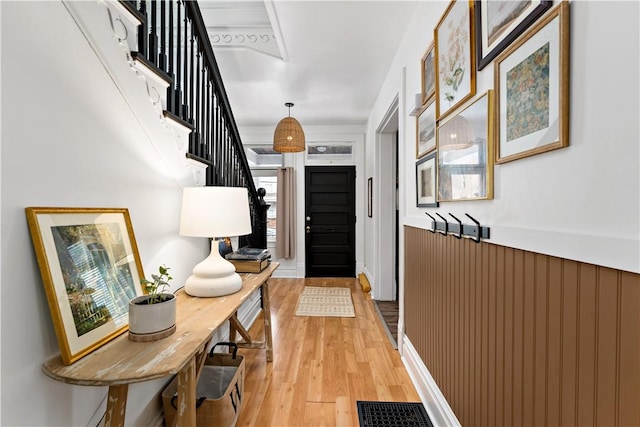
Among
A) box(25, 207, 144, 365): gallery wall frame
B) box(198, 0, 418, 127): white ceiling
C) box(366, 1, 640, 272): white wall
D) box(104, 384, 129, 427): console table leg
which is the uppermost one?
box(198, 0, 418, 127): white ceiling

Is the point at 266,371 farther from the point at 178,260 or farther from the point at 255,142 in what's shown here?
the point at 255,142

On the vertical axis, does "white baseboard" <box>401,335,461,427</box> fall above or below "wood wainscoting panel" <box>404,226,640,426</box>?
below

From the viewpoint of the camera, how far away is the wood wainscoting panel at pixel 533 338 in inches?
26.5

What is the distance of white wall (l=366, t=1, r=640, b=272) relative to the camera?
0.64 m

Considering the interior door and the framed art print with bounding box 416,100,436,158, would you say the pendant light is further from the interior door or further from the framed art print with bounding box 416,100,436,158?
the framed art print with bounding box 416,100,436,158

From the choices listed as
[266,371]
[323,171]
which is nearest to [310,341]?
[266,371]

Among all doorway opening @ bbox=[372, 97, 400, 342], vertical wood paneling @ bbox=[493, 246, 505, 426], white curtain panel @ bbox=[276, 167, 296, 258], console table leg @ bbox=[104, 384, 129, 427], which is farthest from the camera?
white curtain panel @ bbox=[276, 167, 296, 258]

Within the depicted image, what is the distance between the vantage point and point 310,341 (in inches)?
105

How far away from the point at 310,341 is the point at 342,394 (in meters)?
0.78

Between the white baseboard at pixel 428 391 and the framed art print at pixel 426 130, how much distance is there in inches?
53.6

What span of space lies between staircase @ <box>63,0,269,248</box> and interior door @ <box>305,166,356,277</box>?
266 cm

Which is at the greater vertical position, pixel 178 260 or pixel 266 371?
pixel 178 260

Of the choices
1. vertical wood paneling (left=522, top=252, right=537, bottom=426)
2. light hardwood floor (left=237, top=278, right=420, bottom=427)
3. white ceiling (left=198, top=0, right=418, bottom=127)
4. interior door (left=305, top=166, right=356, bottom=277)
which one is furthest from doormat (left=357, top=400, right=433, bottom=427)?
interior door (left=305, top=166, right=356, bottom=277)

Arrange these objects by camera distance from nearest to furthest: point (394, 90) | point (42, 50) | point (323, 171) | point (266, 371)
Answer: point (42, 50) < point (266, 371) < point (394, 90) < point (323, 171)
